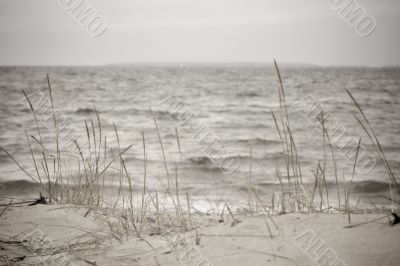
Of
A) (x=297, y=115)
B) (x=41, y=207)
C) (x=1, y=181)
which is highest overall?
(x=297, y=115)

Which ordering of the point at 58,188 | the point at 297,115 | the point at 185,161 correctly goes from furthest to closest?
A: 1. the point at 297,115
2. the point at 185,161
3. the point at 58,188

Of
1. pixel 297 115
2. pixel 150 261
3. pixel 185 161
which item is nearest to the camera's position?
pixel 150 261

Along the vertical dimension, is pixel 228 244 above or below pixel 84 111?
below

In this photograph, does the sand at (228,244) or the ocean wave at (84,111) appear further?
the ocean wave at (84,111)

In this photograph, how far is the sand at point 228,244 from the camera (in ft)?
5.08

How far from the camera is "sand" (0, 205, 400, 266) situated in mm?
1547

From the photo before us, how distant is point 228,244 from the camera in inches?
69.6

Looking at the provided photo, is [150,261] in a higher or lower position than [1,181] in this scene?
higher

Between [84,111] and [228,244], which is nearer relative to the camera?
[228,244]

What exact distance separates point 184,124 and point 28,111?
5.84m

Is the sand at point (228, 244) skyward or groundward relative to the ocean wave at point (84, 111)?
groundward

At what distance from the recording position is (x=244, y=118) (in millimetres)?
12781

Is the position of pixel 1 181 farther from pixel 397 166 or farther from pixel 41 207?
pixel 397 166

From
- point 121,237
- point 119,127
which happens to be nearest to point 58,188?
point 121,237
